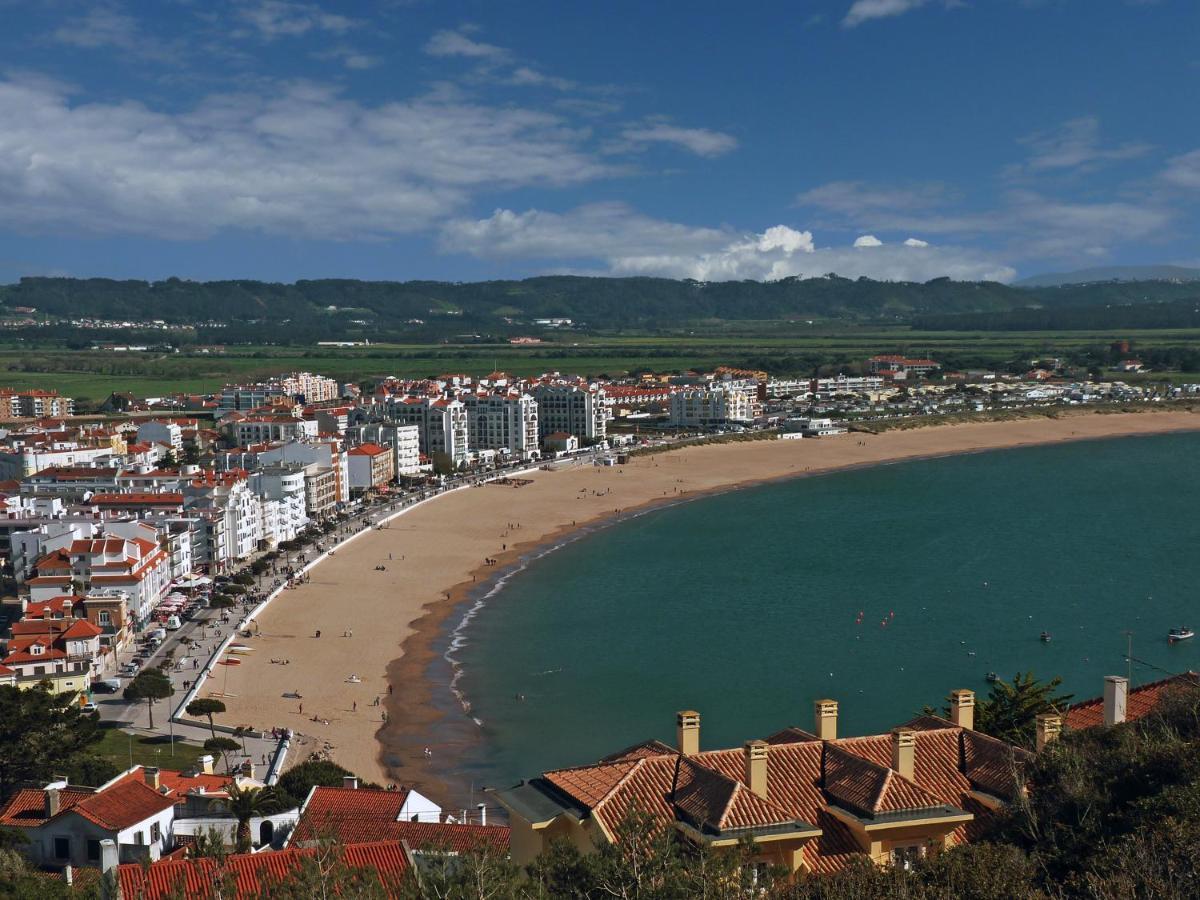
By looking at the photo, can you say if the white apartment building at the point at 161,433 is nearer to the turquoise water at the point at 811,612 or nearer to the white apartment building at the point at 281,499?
the white apartment building at the point at 281,499

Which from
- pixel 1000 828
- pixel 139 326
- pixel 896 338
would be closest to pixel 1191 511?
pixel 1000 828

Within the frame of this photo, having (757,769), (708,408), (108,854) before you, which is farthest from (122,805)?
(708,408)

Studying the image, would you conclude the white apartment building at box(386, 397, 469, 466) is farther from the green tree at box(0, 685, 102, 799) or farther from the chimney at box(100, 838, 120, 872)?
the chimney at box(100, 838, 120, 872)

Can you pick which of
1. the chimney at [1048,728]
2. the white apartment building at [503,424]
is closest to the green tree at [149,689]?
the chimney at [1048,728]

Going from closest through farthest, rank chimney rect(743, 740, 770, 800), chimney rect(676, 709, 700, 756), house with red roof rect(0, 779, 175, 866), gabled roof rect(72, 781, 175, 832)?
chimney rect(743, 740, 770, 800)
chimney rect(676, 709, 700, 756)
house with red roof rect(0, 779, 175, 866)
gabled roof rect(72, 781, 175, 832)

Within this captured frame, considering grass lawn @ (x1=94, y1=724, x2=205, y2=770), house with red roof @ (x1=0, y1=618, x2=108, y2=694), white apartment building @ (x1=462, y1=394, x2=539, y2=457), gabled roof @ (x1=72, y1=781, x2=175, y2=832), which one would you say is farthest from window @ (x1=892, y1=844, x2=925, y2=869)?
white apartment building @ (x1=462, y1=394, x2=539, y2=457)

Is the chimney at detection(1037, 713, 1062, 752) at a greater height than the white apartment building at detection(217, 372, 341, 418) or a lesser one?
greater

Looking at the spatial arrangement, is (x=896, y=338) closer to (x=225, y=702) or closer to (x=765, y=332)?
(x=765, y=332)
